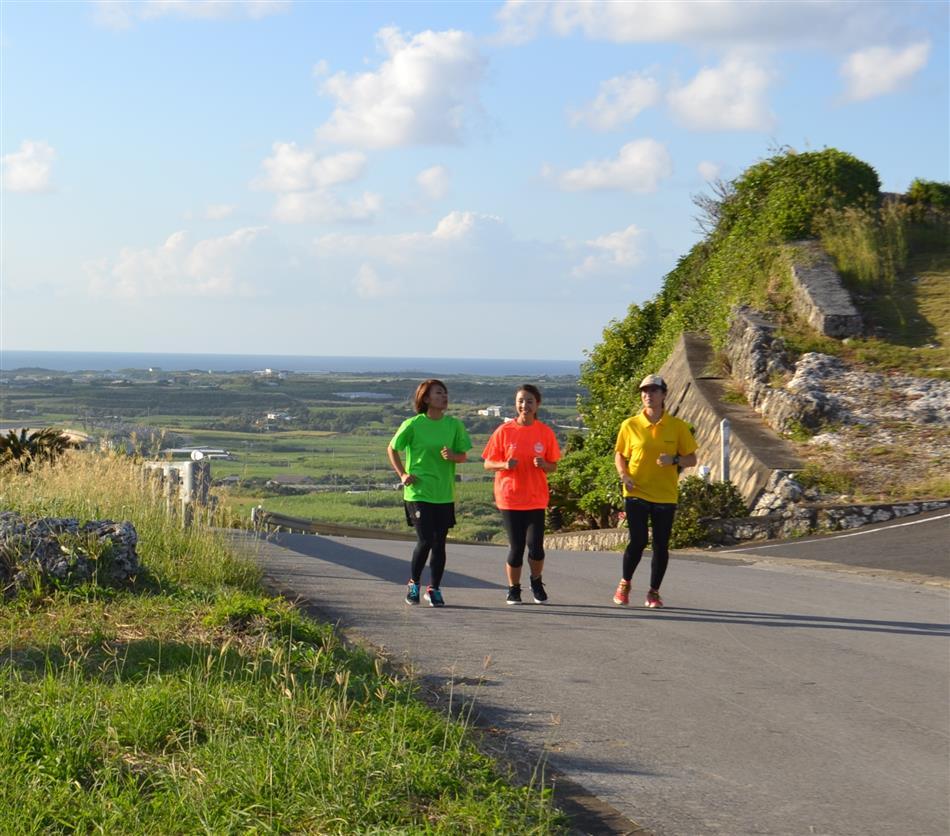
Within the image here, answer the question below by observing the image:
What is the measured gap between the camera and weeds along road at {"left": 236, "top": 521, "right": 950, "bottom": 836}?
18.5 ft

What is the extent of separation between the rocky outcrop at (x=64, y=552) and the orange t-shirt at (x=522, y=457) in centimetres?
297

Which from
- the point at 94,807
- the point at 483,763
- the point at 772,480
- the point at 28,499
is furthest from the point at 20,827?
the point at 772,480

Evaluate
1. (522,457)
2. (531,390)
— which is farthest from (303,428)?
(531,390)

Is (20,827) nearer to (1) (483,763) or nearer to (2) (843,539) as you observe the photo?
(1) (483,763)

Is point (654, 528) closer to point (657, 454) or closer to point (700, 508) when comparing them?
point (657, 454)

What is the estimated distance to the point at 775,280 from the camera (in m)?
24.8

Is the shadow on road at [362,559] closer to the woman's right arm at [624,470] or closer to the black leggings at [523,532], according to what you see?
the black leggings at [523,532]

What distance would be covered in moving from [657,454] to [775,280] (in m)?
15.2

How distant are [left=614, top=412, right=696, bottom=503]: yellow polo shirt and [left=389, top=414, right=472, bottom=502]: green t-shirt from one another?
1362 millimetres

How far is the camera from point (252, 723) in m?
5.83

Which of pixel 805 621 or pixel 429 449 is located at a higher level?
pixel 429 449

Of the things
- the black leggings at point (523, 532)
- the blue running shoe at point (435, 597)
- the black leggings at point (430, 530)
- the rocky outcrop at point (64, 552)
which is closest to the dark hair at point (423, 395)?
the black leggings at point (430, 530)

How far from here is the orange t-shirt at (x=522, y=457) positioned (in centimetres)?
1052

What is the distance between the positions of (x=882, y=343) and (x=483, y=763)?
58.8 ft
